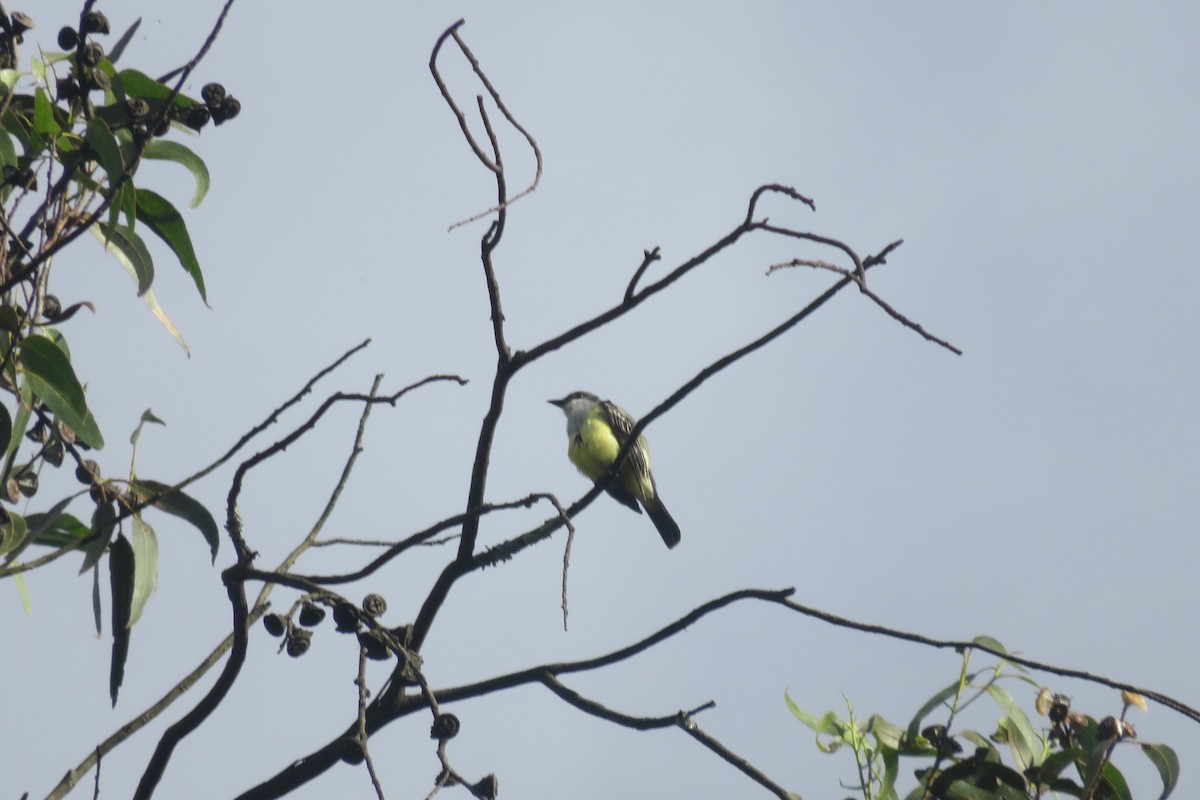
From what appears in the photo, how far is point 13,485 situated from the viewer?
9.73 ft

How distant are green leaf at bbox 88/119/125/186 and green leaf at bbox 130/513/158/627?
85cm

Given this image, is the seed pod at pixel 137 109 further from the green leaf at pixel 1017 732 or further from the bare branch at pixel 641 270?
the green leaf at pixel 1017 732

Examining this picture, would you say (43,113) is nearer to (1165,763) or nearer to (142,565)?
(142,565)

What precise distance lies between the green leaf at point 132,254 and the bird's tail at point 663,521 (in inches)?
171

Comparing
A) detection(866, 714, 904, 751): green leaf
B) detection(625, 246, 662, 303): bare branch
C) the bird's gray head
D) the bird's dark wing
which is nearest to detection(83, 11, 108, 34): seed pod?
detection(625, 246, 662, 303): bare branch

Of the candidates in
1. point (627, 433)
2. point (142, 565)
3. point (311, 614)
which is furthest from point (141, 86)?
point (627, 433)

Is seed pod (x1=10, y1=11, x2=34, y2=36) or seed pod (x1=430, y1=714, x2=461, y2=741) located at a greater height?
seed pod (x1=10, y1=11, x2=34, y2=36)

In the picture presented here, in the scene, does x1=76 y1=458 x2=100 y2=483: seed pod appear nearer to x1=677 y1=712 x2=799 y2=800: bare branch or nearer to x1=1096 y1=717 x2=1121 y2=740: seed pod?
x1=677 y1=712 x2=799 y2=800: bare branch

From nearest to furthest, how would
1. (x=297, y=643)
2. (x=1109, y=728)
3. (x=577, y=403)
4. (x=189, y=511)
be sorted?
(x=297, y=643) < (x=1109, y=728) < (x=189, y=511) < (x=577, y=403)

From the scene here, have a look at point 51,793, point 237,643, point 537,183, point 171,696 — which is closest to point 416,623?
point 237,643

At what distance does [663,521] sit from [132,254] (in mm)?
4480

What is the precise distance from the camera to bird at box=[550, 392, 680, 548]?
727cm

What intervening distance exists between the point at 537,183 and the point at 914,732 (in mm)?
1666

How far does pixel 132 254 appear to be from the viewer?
3471 mm
